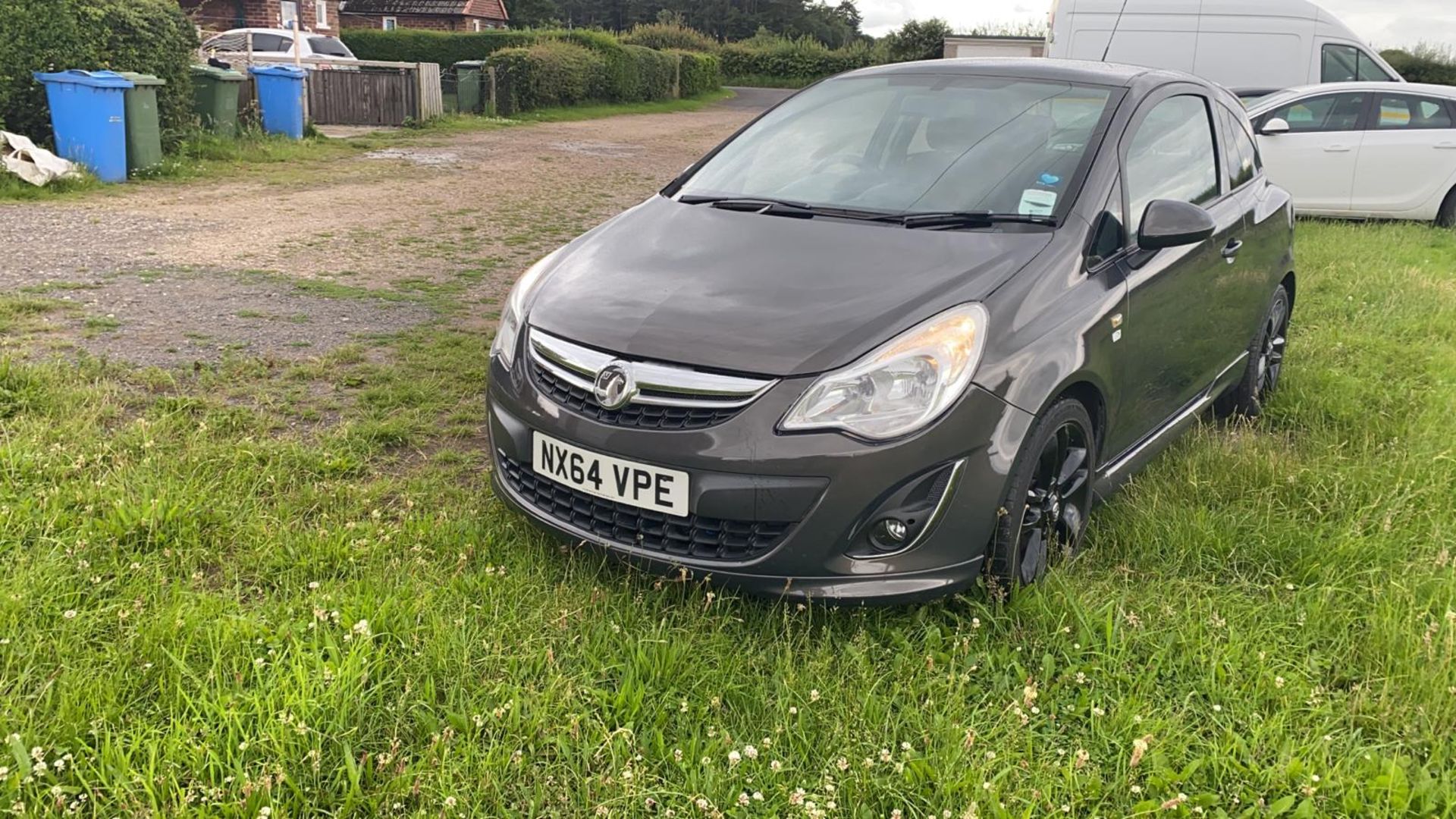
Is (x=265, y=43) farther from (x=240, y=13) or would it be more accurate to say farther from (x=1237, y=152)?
(x=1237, y=152)

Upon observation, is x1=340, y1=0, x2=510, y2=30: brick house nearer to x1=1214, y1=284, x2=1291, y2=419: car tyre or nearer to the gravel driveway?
the gravel driveway

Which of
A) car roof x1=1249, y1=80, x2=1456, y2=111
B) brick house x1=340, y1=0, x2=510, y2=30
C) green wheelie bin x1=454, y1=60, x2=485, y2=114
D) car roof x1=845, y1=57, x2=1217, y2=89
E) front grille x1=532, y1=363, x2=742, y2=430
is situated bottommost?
front grille x1=532, y1=363, x2=742, y2=430

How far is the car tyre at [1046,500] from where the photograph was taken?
9.24ft

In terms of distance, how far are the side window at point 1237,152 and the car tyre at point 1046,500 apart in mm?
1916

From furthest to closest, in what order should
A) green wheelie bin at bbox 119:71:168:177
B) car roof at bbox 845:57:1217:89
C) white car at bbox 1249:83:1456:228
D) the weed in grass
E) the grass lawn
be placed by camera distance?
white car at bbox 1249:83:1456:228, green wheelie bin at bbox 119:71:168:177, the weed in grass, car roof at bbox 845:57:1217:89, the grass lawn

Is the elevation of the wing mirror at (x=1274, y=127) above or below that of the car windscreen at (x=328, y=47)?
below

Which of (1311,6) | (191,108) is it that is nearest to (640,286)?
(191,108)

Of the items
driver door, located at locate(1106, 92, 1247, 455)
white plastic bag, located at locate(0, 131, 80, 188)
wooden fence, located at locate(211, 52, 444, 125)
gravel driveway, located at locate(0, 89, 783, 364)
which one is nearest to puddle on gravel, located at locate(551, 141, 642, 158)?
gravel driveway, located at locate(0, 89, 783, 364)

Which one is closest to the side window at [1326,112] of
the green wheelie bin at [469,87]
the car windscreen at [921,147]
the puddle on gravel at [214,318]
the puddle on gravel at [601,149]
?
the car windscreen at [921,147]

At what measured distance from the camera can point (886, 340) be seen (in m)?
2.70

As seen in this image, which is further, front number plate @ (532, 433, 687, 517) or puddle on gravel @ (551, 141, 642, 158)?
puddle on gravel @ (551, 141, 642, 158)

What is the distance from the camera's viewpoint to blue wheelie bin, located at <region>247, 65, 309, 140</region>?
47.2ft

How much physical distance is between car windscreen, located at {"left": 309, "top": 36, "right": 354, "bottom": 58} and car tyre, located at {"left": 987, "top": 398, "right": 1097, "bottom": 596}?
24.4m

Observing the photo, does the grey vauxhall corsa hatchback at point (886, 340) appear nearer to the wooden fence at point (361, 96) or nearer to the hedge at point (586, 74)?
the wooden fence at point (361, 96)
